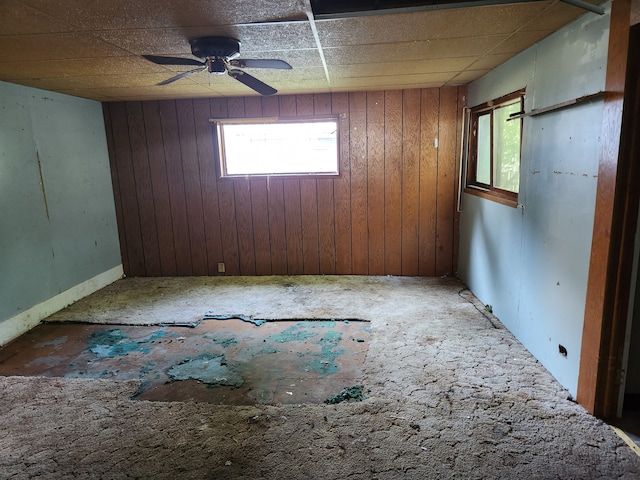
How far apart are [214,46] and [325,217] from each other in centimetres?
264

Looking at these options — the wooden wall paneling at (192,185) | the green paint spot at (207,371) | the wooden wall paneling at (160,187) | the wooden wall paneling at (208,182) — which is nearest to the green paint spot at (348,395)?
the green paint spot at (207,371)

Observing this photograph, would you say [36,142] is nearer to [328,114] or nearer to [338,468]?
[328,114]

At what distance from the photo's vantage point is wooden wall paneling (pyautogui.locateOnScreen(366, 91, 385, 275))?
4543 millimetres

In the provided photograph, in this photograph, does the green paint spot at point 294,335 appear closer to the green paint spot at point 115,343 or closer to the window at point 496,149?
the green paint spot at point 115,343

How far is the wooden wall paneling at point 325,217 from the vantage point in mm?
4617

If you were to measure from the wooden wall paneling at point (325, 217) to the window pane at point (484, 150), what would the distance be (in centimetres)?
163

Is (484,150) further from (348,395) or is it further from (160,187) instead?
(160,187)

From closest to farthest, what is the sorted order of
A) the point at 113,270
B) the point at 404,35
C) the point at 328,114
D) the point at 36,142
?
the point at 404,35
the point at 36,142
the point at 328,114
the point at 113,270

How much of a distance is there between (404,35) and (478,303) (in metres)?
2.55

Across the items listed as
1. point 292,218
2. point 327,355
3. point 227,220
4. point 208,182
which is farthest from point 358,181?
point 327,355

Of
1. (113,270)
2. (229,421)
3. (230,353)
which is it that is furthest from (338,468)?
(113,270)

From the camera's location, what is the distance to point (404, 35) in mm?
2449

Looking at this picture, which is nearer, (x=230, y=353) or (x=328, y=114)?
(x=230, y=353)

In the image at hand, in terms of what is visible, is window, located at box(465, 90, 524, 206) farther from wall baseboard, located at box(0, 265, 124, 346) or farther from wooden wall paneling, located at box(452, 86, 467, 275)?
wall baseboard, located at box(0, 265, 124, 346)
